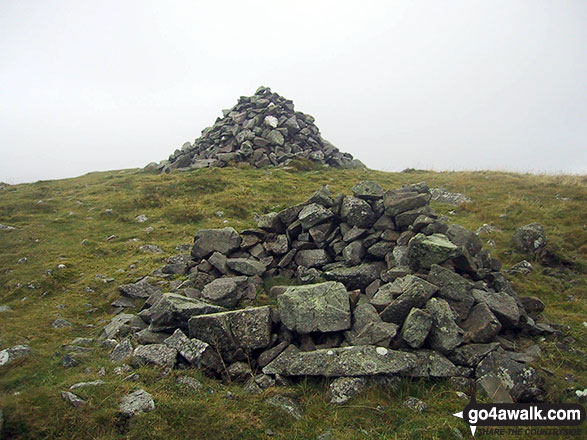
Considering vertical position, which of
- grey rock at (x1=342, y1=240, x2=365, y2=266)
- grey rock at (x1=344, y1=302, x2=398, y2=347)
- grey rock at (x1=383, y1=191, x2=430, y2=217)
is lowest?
grey rock at (x1=344, y1=302, x2=398, y2=347)

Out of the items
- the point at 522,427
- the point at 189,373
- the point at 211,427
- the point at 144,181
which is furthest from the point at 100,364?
the point at 144,181

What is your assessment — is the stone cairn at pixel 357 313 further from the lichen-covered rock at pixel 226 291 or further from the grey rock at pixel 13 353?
the grey rock at pixel 13 353

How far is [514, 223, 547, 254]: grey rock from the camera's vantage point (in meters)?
12.9

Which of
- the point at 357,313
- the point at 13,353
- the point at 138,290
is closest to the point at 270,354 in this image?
the point at 357,313

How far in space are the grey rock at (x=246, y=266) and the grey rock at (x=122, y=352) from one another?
3660 millimetres

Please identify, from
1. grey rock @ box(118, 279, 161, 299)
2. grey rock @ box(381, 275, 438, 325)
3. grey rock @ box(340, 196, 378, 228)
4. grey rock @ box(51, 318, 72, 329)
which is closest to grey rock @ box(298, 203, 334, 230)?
grey rock @ box(340, 196, 378, 228)

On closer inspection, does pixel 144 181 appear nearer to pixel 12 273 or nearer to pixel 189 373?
pixel 12 273

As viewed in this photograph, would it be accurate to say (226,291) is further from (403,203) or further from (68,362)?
(403,203)

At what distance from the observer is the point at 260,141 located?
30703 millimetres

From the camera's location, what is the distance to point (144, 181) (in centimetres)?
2658

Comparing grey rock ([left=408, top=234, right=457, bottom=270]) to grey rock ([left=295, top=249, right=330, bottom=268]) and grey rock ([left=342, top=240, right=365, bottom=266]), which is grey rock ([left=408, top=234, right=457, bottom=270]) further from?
grey rock ([left=295, top=249, right=330, bottom=268])

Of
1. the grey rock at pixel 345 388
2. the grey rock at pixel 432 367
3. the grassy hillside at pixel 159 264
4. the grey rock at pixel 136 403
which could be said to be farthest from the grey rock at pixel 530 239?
the grey rock at pixel 136 403

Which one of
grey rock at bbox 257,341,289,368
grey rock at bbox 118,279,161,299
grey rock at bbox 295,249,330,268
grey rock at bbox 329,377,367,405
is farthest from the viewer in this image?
grey rock at bbox 118,279,161,299

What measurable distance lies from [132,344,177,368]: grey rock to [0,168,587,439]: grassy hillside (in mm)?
319
